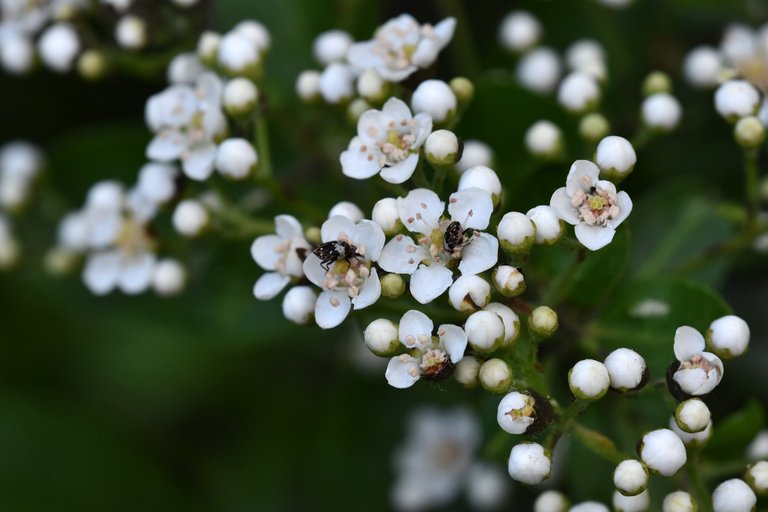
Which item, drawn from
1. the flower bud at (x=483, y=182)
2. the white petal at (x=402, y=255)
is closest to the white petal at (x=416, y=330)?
the white petal at (x=402, y=255)

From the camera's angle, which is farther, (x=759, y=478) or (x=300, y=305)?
(x=300, y=305)

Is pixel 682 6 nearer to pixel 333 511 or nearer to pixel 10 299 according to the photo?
pixel 333 511

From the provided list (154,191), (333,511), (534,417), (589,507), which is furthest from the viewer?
(333,511)

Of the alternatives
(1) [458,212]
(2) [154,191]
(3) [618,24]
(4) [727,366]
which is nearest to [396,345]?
(1) [458,212]

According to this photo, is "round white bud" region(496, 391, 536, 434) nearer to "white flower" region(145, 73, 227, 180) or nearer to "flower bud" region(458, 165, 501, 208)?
"flower bud" region(458, 165, 501, 208)

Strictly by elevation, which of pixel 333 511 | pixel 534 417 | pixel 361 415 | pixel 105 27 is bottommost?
pixel 333 511

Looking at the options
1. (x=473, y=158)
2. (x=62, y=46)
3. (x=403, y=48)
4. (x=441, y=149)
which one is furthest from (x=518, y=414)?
(x=62, y=46)

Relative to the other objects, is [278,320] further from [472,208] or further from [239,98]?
[472,208]
